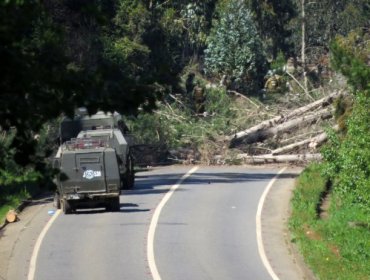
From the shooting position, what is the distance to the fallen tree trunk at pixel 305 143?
45.7 meters

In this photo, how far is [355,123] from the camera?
3222 centimetres

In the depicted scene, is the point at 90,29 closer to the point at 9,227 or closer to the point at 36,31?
the point at 9,227

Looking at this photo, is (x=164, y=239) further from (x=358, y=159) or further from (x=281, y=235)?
(x=358, y=159)

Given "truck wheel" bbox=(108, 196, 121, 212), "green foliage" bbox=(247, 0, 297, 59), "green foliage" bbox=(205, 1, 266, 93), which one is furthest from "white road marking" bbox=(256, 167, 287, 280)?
"green foliage" bbox=(247, 0, 297, 59)

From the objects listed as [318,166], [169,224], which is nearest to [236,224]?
[169,224]

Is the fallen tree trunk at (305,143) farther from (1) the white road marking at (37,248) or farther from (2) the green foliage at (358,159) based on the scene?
(1) the white road marking at (37,248)

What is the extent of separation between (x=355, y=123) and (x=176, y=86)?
1990cm

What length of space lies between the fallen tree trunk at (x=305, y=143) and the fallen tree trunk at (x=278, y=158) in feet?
1.13

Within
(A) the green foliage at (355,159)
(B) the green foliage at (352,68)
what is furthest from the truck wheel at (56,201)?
(B) the green foliage at (352,68)

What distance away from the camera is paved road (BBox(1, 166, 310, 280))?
84.5 feet

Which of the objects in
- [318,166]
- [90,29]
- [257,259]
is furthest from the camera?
[90,29]

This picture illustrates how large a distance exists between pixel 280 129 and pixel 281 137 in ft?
1.10

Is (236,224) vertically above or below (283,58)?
below

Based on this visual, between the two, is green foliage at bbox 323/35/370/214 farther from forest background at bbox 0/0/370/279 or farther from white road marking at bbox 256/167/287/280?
white road marking at bbox 256/167/287/280
